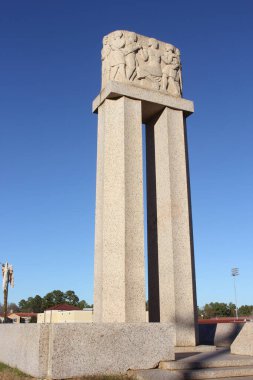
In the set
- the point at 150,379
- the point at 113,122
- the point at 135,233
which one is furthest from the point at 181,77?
the point at 150,379

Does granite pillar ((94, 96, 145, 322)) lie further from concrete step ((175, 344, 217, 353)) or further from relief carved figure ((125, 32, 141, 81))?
concrete step ((175, 344, 217, 353))

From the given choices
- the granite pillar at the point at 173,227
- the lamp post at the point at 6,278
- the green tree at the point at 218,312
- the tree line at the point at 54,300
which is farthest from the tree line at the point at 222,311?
the granite pillar at the point at 173,227

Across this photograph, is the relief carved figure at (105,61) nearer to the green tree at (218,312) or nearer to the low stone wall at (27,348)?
the low stone wall at (27,348)

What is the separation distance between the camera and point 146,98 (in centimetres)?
1342

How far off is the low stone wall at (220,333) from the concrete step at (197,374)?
5.33m

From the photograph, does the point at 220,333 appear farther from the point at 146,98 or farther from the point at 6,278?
the point at 6,278

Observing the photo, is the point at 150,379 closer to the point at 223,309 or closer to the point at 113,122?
the point at 113,122

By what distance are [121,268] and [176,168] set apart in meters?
3.92

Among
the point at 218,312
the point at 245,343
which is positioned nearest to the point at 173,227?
the point at 245,343

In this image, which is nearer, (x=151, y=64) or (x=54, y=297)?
(x=151, y=64)

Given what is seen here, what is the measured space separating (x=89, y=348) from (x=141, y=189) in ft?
18.4

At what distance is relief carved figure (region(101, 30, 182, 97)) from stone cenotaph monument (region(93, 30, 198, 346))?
33 millimetres

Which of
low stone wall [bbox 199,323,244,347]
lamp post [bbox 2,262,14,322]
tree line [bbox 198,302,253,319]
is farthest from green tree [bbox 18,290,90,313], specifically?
low stone wall [bbox 199,323,244,347]

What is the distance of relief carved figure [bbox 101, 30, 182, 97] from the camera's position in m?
13.7
